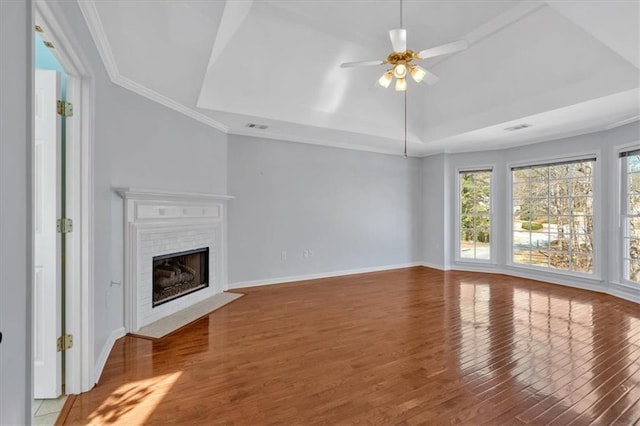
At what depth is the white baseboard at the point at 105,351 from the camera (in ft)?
7.94

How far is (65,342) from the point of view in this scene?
2.19 meters

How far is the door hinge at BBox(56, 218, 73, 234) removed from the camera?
2123 mm

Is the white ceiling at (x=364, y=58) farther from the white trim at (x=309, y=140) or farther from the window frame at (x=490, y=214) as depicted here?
the window frame at (x=490, y=214)

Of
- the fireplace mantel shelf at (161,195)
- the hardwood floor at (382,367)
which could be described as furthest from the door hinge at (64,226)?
the hardwood floor at (382,367)

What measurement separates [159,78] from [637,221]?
22.0ft

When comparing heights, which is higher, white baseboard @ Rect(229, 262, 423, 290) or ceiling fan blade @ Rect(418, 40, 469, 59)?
ceiling fan blade @ Rect(418, 40, 469, 59)

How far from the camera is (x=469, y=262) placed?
6.77 m

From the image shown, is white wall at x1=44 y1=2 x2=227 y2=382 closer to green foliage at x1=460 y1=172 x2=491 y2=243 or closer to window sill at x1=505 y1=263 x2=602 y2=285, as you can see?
green foliage at x1=460 y1=172 x2=491 y2=243

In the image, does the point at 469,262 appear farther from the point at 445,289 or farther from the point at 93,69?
the point at 93,69

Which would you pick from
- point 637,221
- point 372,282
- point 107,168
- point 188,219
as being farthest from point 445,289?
point 107,168

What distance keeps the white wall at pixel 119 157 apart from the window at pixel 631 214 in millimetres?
6306

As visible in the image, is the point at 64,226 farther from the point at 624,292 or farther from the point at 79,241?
the point at 624,292

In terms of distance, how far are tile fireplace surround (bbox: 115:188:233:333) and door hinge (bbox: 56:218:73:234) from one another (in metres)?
0.97
